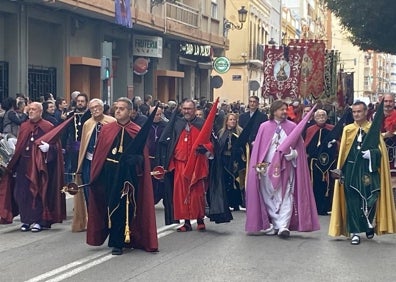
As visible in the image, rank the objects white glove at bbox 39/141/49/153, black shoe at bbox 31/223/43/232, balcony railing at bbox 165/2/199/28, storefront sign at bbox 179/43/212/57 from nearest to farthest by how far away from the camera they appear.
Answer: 1. white glove at bbox 39/141/49/153
2. black shoe at bbox 31/223/43/232
3. balcony railing at bbox 165/2/199/28
4. storefront sign at bbox 179/43/212/57

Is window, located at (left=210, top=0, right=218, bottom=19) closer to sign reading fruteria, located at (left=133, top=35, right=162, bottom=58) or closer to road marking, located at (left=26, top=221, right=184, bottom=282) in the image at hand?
sign reading fruteria, located at (left=133, top=35, right=162, bottom=58)

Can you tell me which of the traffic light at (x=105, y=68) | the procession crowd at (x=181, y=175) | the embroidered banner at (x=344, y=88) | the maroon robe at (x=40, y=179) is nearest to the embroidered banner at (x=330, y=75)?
the embroidered banner at (x=344, y=88)

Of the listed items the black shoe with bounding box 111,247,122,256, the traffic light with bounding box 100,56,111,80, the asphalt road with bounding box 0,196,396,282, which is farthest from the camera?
the traffic light with bounding box 100,56,111,80

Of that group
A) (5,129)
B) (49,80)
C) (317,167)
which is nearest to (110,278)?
(317,167)

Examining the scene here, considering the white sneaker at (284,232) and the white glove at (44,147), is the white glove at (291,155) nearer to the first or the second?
the white sneaker at (284,232)

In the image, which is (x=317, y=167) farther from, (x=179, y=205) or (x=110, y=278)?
(x=110, y=278)

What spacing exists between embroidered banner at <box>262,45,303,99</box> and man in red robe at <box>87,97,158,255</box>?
586 inches

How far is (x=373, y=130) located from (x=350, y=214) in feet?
3.59

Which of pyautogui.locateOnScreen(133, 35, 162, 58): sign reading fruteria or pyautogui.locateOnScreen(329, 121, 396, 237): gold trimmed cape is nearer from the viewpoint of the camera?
pyautogui.locateOnScreen(329, 121, 396, 237): gold trimmed cape

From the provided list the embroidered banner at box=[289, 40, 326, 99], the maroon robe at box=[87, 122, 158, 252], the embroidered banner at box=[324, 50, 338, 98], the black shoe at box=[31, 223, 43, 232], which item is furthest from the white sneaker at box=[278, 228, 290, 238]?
the embroidered banner at box=[324, 50, 338, 98]

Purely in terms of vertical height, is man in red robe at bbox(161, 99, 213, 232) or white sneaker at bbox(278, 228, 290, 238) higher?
man in red robe at bbox(161, 99, 213, 232)

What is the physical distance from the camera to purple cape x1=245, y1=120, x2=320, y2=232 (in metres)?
12.0

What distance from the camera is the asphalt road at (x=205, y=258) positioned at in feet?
30.5

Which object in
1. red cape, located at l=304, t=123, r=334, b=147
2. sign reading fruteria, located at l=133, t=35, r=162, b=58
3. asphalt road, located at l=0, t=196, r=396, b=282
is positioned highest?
sign reading fruteria, located at l=133, t=35, r=162, b=58
